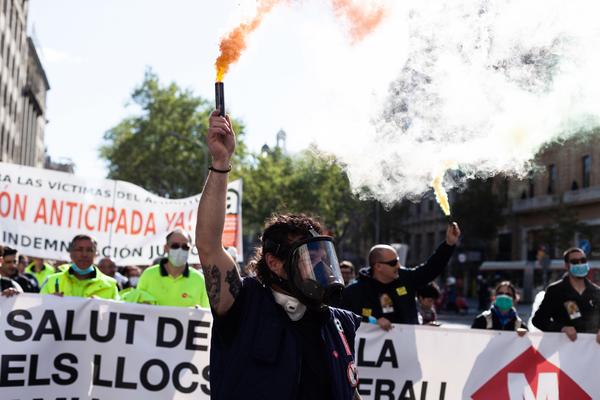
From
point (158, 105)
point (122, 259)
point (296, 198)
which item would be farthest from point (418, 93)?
point (158, 105)

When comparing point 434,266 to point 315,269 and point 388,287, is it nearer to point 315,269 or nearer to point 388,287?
point 388,287

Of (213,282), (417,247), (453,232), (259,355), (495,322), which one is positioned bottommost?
(495,322)

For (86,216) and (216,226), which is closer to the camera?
(216,226)

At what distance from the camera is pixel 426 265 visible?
6625mm

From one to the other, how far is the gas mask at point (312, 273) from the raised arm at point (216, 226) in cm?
21

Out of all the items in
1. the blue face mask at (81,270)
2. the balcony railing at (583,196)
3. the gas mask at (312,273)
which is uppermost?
the balcony railing at (583,196)

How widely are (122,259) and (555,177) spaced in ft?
122

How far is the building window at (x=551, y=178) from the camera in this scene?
45.1 meters

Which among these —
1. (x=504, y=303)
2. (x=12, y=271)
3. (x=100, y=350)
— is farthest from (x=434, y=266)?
(x=12, y=271)

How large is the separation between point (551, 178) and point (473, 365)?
135ft

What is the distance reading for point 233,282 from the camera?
9.41ft

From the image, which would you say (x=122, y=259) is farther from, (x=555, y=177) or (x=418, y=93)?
(x=555, y=177)

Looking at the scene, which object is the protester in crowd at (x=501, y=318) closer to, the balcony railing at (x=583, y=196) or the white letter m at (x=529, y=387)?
the white letter m at (x=529, y=387)

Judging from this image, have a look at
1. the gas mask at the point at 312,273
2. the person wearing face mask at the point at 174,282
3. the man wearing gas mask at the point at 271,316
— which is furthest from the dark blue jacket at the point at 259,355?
the person wearing face mask at the point at 174,282
